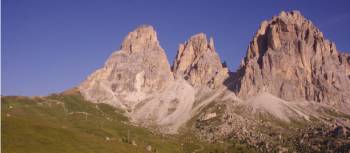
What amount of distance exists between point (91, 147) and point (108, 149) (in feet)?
28.8

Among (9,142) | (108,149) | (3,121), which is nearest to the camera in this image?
(9,142)

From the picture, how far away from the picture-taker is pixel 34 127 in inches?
7598

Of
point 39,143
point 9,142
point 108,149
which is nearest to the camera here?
point 9,142

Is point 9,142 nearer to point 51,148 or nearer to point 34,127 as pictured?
point 51,148

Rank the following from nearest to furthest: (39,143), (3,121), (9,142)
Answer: (9,142), (39,143), (3,121)

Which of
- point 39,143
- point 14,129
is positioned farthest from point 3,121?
point 39,143

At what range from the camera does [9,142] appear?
158 metres

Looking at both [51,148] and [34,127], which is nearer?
[51,148]

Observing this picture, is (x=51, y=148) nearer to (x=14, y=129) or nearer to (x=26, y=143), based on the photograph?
(x=26, y=143)

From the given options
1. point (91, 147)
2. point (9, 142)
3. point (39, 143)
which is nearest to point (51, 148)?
point (39, 143)

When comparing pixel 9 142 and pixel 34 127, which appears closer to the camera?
pixel 9 142

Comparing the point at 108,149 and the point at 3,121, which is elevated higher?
the point at 3,121

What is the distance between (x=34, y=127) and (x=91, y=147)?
25.5m

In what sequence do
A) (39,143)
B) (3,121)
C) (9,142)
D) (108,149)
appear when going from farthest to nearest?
1. (108,149)
2. (3,121)
3. (39,143)
4. (9,142)
